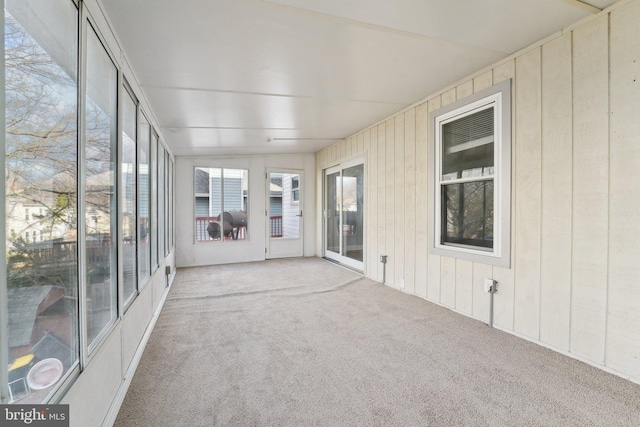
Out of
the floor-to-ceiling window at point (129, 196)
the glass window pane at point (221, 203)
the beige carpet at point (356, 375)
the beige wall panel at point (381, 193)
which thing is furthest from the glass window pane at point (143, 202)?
the beige wall panel at point (381, 193)

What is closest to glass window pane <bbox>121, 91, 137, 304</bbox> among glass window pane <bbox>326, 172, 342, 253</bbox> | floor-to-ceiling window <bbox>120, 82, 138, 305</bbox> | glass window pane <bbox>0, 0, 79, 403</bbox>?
floor-to-ceiling window <bbox>120, 82, 138, 305</bbox>

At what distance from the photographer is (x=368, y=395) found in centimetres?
182

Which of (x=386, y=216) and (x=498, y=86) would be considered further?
(x=386, y=216)

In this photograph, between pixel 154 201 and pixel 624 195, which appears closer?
pixel 624 195

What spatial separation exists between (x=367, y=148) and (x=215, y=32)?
3.24m

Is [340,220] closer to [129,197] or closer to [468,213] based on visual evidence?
[468,213]

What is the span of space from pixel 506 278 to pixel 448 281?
0.70 meters

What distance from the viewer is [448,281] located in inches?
132

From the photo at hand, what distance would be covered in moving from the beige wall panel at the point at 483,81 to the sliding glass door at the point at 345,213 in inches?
92.2

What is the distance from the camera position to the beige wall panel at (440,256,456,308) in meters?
3.30

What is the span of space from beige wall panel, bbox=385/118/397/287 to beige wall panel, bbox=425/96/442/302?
69 centimetres

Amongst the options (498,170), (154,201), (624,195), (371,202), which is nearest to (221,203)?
(154,201)

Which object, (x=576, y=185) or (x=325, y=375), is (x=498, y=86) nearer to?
(x=576, y=185)

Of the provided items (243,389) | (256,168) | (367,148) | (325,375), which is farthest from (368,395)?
(256,168)
